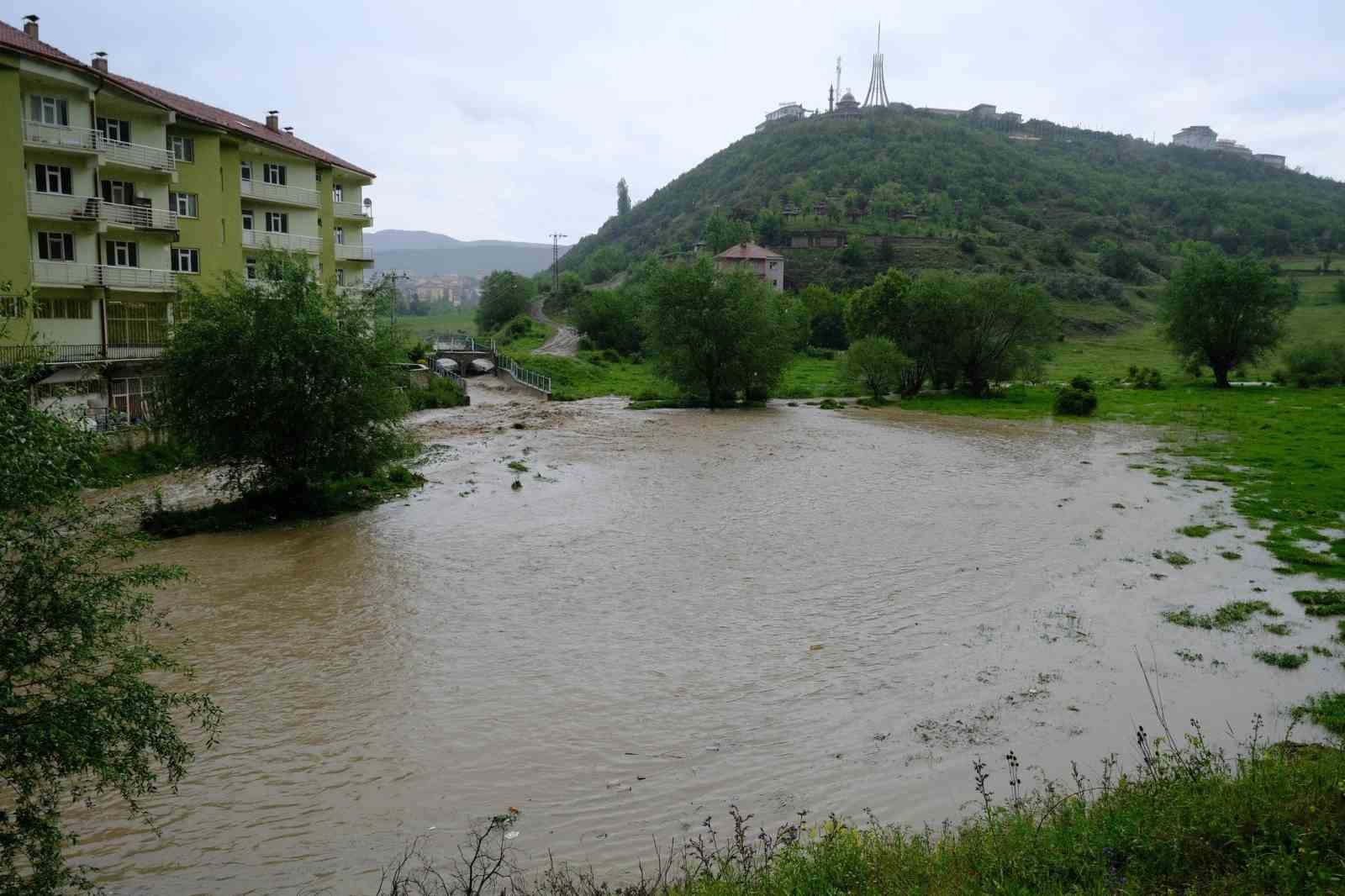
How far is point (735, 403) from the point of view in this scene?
5872cm

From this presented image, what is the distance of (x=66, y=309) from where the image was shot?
1305 inches

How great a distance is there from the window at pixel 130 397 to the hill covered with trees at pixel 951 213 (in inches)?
3470

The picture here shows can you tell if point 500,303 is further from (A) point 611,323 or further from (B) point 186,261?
(B) point 186,261

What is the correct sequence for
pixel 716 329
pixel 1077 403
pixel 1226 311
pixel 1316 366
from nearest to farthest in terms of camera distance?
pixel 1077 403 → pixel 716 329 → pixel 1226 311 → pixel 1316 366

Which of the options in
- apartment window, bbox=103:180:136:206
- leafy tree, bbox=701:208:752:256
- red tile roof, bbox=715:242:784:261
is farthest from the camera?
leafy tree, bbox=701:208:752:256

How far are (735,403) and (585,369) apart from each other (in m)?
17.2

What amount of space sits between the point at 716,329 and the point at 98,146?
33.1m

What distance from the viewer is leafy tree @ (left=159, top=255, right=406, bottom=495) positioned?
25125 millimetres

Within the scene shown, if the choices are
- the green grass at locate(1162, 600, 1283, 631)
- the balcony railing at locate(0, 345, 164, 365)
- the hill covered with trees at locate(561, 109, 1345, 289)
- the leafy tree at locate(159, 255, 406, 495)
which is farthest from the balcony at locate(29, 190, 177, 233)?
the hill covered with trees at locate(561, 109, 1345, 289)

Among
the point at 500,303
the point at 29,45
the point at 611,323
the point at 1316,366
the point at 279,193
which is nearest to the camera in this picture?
the point at 29,45

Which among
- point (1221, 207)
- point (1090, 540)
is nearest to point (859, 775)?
point (1090, 540)

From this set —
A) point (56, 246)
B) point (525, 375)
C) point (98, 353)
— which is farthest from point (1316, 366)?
point (56, 246)

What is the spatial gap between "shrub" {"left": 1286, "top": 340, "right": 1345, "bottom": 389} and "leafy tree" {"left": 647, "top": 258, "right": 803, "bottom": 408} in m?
34.2

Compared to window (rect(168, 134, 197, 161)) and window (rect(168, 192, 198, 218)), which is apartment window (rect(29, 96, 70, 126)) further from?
window (rect(168, 192, 198, 218))
